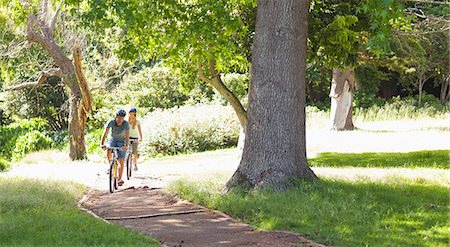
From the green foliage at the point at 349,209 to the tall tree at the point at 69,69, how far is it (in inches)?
440

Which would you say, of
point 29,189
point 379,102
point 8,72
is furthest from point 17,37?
point 379,102

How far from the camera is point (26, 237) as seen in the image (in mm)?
8602

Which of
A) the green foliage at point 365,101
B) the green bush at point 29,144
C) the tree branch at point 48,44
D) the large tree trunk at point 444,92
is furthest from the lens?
the large tree trunk at point 444,92

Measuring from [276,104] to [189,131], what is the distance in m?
17.9

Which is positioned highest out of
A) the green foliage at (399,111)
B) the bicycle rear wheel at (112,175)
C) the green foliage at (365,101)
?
the green foliage at (365,101)

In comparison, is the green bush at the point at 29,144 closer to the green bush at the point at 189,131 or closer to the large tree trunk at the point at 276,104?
the green bush at the point at 189,131

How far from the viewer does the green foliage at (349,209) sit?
8695 mm

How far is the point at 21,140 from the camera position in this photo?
1201 inches

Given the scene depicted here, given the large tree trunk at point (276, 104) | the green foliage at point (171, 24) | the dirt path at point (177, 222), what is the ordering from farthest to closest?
1. the green foliage at point (171, 24)
2. the large tree trunk at point (276, 104)
3. the dirt path at point (177, 222)

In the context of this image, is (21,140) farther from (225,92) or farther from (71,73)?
(225,92)

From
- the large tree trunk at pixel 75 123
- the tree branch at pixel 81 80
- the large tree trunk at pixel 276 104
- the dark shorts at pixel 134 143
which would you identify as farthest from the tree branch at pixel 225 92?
the large tree trunk at pixel 276 104

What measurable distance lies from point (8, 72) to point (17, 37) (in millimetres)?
1353

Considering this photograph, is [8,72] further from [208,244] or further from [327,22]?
[208,244]

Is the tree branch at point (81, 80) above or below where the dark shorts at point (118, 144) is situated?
above
